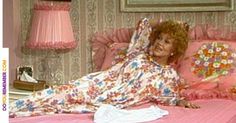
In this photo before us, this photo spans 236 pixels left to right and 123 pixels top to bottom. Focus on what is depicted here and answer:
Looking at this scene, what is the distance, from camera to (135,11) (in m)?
2.72

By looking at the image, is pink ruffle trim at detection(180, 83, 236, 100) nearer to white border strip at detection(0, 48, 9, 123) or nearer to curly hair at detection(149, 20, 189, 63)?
curly hair at detection(149, 20, 189, 63)

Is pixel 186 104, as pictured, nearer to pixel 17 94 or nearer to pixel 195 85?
pixel 195 85

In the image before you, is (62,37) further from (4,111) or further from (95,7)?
(4,111)

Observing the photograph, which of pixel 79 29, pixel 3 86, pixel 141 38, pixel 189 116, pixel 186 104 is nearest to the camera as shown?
pixel 3 86

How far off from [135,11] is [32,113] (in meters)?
1.32

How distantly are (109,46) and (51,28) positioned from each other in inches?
15.6

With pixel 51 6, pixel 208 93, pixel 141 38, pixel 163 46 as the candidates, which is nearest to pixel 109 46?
pixel 141 38

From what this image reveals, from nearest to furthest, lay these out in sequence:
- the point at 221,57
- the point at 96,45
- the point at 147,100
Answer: the point at 147,100
the point at 221,57
the point at 96,45

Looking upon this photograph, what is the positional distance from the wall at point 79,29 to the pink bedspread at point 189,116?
88 centimetres

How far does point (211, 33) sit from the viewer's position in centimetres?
245

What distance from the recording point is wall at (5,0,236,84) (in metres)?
2.77

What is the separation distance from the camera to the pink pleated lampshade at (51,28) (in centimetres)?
259

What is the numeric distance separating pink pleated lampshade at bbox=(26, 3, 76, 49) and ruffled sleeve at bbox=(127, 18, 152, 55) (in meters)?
0.49

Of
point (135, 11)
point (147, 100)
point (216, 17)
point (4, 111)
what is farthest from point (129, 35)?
point (4, 111)
